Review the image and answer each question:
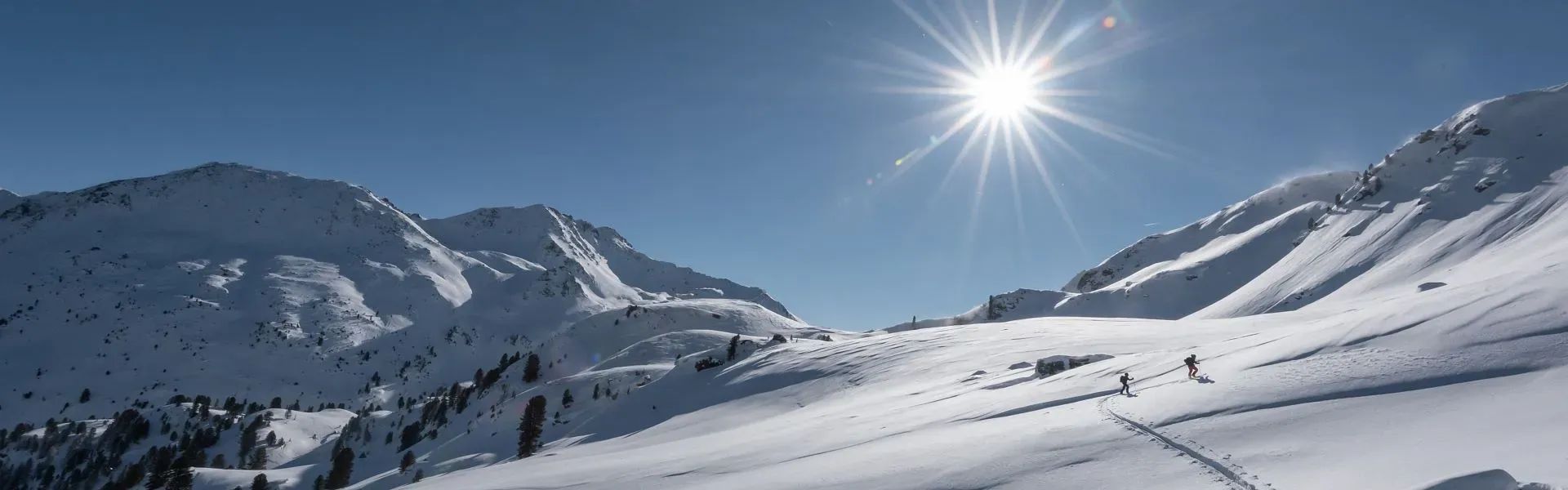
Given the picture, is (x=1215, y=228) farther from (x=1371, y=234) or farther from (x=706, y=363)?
(x=706, y=363)

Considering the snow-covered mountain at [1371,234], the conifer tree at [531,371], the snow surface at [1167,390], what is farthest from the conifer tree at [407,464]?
the snow-covered mountain at [1371,234]

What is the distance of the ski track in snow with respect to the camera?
968cm

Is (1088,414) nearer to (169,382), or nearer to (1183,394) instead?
(1183,394)

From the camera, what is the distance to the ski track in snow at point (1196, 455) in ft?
→ 31.8

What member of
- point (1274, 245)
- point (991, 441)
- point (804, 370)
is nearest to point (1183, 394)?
point (991, 441)

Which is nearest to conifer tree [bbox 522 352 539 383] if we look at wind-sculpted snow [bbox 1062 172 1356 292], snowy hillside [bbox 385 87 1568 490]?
snowy hillside [bbox 385 87 1568 490]

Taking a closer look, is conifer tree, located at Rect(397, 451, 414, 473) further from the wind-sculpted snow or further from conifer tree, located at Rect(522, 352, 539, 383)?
the wind-sculpted snow

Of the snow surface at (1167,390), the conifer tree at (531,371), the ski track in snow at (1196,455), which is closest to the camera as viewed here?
the ski track in snow at (1196,455)

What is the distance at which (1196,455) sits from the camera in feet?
37.6

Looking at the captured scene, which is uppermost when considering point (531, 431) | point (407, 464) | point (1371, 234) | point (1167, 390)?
point (1371, 234)

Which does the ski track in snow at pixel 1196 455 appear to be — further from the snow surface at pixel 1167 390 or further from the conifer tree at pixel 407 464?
the conifer tree at pixel 407 464

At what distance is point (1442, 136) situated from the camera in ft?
390

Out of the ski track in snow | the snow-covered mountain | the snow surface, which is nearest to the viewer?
the ski track in snow

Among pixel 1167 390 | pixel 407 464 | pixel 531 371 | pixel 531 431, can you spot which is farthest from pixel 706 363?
pixel 1167 390
